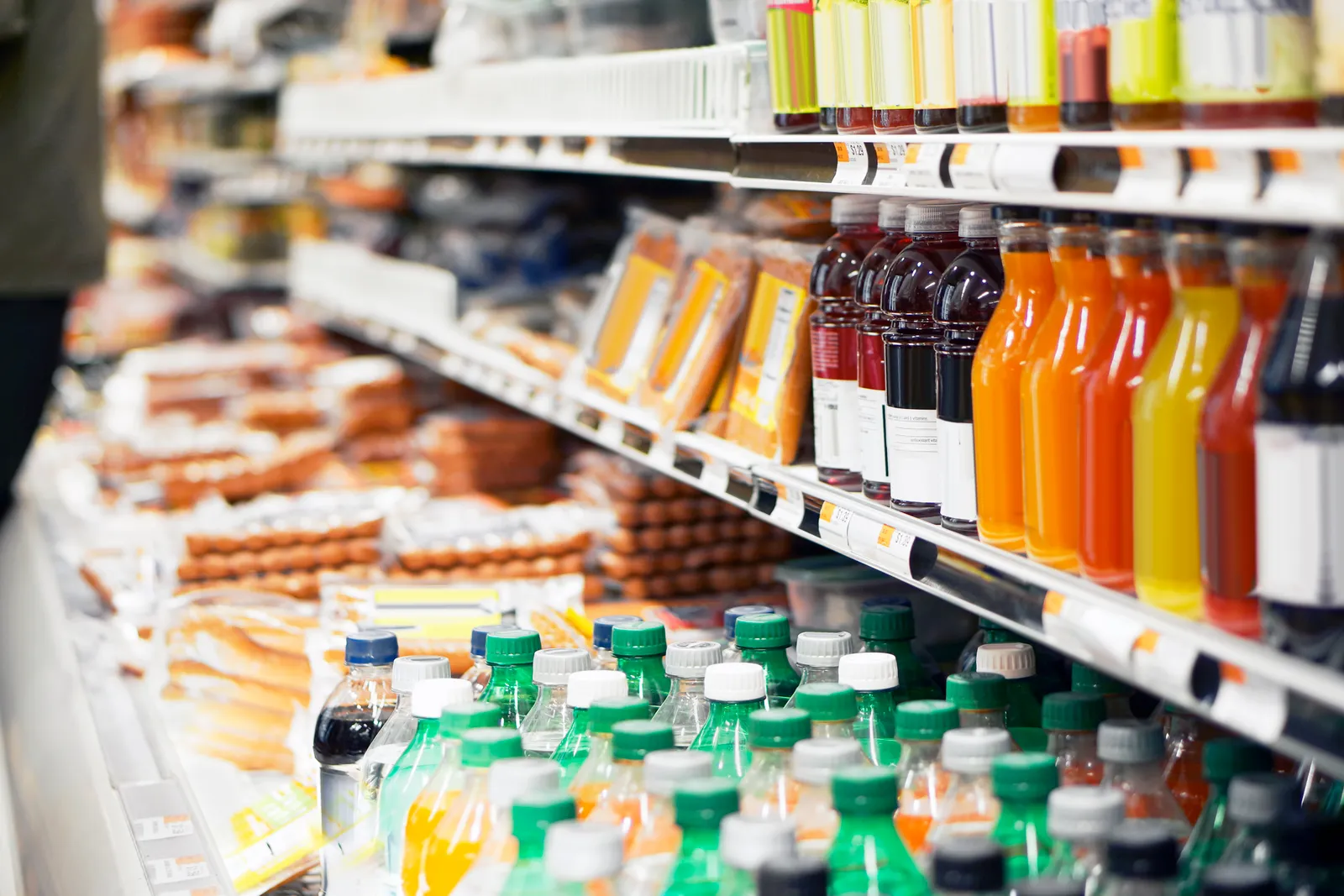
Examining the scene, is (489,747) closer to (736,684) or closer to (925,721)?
(736,684)

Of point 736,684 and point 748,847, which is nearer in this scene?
point 748,847

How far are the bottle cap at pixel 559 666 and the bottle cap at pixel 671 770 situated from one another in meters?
0.38

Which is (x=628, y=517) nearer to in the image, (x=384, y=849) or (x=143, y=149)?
(x=384, y=849)

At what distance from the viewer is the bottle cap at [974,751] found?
1385 mm

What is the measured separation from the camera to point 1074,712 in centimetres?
151

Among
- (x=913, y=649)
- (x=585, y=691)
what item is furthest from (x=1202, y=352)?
(x=913, y=649)

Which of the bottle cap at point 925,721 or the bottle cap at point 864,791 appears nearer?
the bottle cap at point 864,791

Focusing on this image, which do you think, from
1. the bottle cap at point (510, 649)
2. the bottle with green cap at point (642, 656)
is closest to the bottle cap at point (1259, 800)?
the bottle with green cap at point (642, 656)

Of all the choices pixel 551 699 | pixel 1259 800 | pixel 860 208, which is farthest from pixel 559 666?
pixel 1259 800

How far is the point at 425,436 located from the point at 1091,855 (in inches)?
123

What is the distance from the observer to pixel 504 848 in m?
1.49

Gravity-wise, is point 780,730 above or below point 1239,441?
below

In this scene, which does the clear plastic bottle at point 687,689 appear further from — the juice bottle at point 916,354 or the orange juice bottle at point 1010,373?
the orange juice bottle at point 1010,373

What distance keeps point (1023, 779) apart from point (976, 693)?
0.33 m
